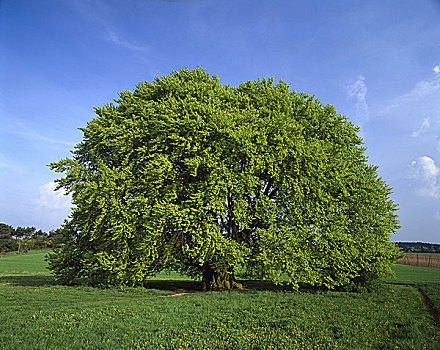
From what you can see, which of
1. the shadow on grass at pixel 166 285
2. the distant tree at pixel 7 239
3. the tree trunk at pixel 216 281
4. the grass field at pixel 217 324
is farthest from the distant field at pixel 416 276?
the distant tree at pixel 7 239

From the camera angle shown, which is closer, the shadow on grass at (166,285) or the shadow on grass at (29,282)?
the shadow on grass at (166,285)

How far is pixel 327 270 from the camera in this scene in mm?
18578

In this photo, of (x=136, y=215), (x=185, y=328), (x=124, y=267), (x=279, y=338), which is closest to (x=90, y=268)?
(x=124, y=267)

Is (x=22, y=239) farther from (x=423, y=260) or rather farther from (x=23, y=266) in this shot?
(x=423, y=260)

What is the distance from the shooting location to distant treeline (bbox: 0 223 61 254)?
8295 cm

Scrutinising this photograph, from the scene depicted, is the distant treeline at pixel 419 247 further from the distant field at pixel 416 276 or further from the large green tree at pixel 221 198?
the large green tree at pixel 221 198

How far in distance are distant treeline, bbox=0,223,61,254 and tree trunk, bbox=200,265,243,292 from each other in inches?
2816

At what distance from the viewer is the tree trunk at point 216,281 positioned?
66.6 ft

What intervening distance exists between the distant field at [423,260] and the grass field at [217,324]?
4212cm

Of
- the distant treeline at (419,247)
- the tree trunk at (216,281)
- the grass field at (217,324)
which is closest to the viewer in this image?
the grass field at (217,324)

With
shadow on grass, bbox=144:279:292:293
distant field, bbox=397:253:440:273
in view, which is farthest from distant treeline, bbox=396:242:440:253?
shadow on grass, bbox=144:279:292:293

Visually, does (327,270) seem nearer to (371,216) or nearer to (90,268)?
(371,216)

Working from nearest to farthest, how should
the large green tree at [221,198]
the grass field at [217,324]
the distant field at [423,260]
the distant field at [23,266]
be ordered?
the grass field at [217,324]
the large green tree at [221,198]
the distant field at [23,266]
the distant field at [423,260]

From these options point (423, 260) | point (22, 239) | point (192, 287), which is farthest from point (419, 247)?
point (22, 239)
